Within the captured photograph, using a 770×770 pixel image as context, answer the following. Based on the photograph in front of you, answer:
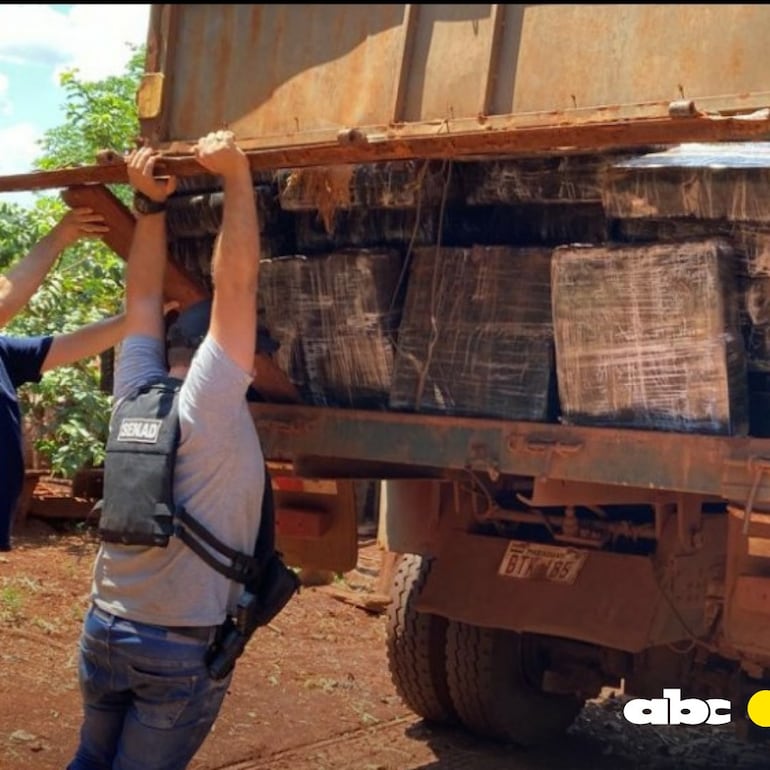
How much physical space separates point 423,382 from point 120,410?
1112mm

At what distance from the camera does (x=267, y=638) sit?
7.59m

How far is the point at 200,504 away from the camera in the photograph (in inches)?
133

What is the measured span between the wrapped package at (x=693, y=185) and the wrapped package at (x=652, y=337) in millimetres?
99

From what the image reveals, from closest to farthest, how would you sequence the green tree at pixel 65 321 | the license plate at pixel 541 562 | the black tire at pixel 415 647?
the license plate at pixel 541 562, the black tire at pixel 415 647, the green tree at pixel 65 321

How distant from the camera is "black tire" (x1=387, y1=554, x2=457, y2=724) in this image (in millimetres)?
5750

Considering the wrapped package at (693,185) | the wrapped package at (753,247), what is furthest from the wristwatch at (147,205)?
the wrapped package at (753,247)

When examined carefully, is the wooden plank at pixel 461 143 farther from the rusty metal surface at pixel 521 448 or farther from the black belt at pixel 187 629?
the black belt at pixel 187 629

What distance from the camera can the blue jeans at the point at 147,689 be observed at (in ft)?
11.0

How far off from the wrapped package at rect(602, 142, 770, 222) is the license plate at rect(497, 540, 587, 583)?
5.36 feet

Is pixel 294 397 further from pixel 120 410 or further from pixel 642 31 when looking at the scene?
pixel 642 31

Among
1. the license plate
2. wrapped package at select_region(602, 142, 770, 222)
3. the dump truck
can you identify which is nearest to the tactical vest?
the dump truck

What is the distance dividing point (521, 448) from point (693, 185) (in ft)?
3.07

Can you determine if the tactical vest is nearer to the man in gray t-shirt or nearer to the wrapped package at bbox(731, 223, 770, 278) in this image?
the man in gray t-shirt

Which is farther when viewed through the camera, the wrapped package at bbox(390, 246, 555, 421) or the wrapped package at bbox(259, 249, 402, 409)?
the wrapped package at bbox(259, 249, 402, 409)
